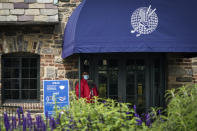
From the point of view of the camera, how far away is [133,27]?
24.4ft

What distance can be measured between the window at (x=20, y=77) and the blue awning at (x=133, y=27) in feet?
4.91

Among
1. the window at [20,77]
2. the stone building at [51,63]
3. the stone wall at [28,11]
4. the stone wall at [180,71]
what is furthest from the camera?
the stone wall at [180,71]

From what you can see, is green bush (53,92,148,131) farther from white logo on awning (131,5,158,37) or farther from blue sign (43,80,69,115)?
white logo on awning (131,5,158,37)

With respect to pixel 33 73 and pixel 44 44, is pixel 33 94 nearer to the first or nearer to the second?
pixel 33 73

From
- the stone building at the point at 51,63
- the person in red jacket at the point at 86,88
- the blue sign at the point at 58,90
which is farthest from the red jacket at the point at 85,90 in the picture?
the blue sign at the point at 58,90

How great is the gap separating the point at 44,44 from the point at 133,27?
2440 millimetres

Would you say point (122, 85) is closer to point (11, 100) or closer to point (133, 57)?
point (133, 57)

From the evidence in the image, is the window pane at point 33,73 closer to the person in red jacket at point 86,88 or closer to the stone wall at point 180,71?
the person in red jacket at point 86,88

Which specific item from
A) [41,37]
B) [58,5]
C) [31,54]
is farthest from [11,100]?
[58,5]

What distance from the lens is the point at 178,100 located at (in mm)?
3201

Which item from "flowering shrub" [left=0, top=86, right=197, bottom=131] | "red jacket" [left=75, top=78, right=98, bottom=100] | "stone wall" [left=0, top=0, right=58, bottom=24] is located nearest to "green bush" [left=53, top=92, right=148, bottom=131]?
"flowering shrub" [left=0, top=86, right=197, bottom=131]

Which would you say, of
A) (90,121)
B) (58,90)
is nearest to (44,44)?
(58,90)

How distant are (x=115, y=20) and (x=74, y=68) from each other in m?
1.90

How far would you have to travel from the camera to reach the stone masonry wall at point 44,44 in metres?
8.48
